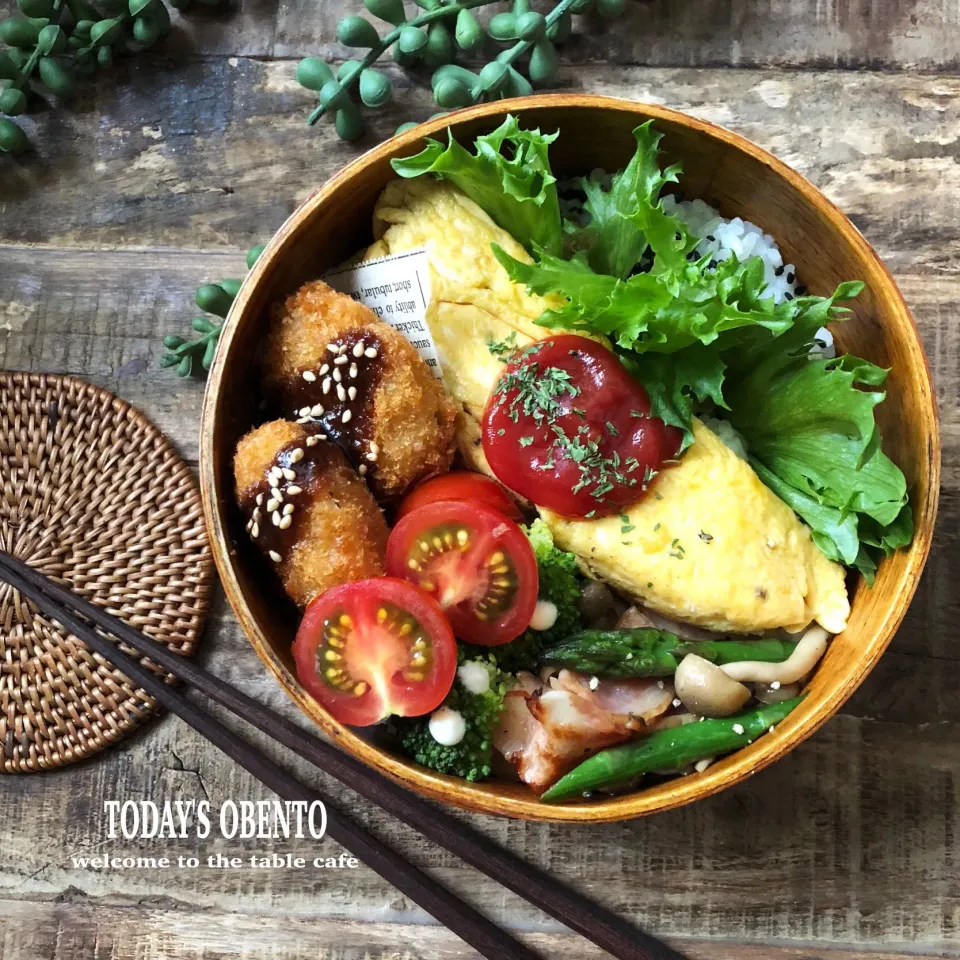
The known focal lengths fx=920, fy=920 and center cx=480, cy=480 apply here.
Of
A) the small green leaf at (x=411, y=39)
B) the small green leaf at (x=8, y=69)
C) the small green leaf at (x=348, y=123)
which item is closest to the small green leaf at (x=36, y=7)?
the small green leaf at (x=8, y=69)

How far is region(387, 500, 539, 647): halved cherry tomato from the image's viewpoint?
1.95m

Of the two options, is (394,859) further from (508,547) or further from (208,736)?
(508,547)

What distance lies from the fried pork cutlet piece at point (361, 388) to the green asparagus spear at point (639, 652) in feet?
1.69

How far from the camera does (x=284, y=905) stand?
2.48 m

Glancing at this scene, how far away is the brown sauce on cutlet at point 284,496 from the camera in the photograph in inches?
79.4

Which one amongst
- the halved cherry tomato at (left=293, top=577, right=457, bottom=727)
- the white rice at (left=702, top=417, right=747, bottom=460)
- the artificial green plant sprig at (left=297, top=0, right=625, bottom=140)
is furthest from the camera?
the artificial green plant sprig at (left=297, top=0, right=625, bottom=140)

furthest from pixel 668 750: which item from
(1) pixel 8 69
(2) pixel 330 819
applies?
(1) pixel 8 69

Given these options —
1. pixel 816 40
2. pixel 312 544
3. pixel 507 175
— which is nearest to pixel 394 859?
pixel 312 544

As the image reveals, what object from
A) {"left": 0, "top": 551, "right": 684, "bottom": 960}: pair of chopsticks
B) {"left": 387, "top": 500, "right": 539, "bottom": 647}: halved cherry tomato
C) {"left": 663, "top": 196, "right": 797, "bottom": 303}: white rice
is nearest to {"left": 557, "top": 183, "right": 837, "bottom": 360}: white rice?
{"left": 663, "top": 196, "right": 797, "bottom": 303}: white rice

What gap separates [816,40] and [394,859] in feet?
8.05

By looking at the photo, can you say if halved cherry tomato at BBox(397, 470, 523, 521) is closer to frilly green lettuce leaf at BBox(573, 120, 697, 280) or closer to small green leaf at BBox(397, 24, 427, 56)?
frilly green lettuce leaf at BBox(573, 120, 697, 280)

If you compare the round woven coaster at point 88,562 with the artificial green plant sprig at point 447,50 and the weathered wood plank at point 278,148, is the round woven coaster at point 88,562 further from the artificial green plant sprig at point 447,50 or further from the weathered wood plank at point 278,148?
the artificial green plant sprig at point 447,50

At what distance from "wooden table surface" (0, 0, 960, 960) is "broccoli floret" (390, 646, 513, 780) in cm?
51

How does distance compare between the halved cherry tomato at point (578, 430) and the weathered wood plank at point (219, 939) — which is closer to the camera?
the halved cherry tomato at point (578, 430)
